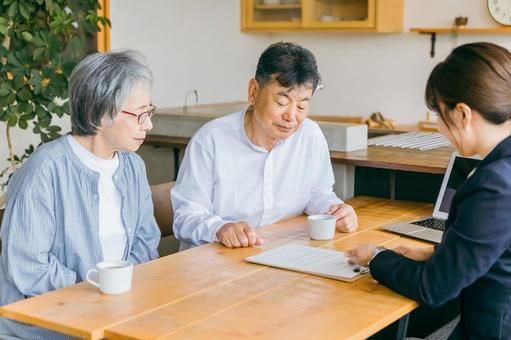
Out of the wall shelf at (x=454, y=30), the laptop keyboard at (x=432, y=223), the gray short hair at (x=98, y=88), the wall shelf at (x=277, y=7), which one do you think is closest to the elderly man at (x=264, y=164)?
the laptop keyboard at (x=432, y=223)

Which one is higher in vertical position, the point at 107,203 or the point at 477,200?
the point at 477,200

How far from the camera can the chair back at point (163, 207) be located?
112 inches

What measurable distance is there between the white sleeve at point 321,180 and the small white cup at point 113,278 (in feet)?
3.36

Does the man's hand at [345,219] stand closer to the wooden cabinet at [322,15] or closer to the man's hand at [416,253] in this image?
the man's hand at [416,253]

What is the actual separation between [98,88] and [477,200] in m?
1.02

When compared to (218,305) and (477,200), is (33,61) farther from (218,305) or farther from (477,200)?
(477,200)

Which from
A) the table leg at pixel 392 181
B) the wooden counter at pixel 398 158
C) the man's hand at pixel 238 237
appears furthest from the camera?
the table leg at pixel 392 181

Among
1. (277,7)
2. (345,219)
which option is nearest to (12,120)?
(345,219)

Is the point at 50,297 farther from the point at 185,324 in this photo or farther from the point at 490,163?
the point at 490,163

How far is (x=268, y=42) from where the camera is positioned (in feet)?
20.7

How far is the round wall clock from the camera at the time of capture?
519 centimetres

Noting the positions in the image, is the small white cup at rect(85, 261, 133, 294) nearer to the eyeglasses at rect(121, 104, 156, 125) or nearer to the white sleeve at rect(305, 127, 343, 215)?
the eyeglasses at rect(121, 104, 156, 125)

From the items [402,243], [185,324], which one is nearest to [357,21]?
[402,243]

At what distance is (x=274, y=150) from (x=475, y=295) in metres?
1.07
